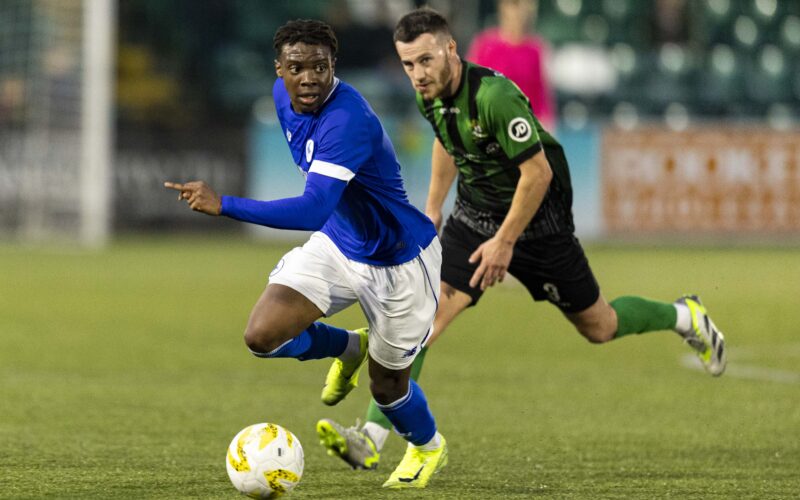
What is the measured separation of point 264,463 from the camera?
13.6 feet

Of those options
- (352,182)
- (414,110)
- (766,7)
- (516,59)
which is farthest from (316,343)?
(766,7)

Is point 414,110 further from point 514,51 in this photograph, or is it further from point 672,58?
point 514,51

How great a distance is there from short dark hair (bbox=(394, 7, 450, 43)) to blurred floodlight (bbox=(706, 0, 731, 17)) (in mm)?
18995

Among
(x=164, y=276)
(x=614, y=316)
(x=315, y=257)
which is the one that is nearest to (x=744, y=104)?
(x=164, y=276)

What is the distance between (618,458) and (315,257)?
138cm

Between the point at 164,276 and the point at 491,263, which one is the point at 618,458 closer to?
the point at 491,263

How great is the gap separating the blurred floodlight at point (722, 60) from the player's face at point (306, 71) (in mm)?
18732

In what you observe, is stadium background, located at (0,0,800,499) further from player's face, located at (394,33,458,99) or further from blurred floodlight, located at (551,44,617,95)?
player's face, located at (394,33,458,99)

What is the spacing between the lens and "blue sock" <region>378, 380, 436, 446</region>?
15.4ft

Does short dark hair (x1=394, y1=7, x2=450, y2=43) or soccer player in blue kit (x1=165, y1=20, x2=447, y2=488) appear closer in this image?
soccer player in blue kit (x1=165, y1=20, x2=447, y2=488)

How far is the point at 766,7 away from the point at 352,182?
66.6 ft

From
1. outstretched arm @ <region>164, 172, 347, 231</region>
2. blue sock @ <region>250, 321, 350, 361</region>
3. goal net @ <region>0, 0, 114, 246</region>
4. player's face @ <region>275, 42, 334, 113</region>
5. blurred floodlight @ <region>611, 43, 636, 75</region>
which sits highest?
player's face @ <region>275, 42, 334, 113</region>

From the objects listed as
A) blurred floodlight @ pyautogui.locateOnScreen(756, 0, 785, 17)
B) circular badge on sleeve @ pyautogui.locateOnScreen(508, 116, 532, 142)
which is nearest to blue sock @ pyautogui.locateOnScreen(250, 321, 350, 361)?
circular badge on sleeve @ pyautogui.locateOnScreen(508, 116, 532, 142)

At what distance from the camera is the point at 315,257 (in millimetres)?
4656
